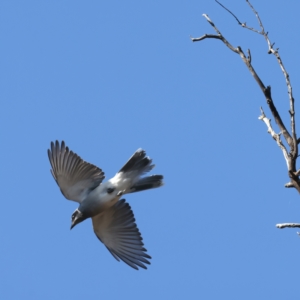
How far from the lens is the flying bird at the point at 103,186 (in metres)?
9.41

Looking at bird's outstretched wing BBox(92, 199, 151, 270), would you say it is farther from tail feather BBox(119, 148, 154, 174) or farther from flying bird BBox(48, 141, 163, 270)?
tail feather BBox(119, 148, 154, 174)

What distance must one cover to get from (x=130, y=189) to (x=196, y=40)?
412 cm

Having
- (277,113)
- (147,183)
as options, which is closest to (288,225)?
(277,113)

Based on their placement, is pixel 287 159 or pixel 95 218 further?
pixel 95 218

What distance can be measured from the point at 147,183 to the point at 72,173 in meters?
1.08

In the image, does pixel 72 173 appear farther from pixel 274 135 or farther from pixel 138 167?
pixel 274 135

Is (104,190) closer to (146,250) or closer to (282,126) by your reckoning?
(146,250)

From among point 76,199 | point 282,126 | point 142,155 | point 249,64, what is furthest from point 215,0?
point 76,199

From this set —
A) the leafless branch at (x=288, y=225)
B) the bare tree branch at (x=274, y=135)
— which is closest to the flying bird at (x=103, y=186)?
the bare tree branch at (x=274, y=135)

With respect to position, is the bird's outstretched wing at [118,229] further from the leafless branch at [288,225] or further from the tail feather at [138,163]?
the leafless branch at [288,225]

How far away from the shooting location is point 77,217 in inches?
381

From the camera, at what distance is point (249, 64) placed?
5352mm

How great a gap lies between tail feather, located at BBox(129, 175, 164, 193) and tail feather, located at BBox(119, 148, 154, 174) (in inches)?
6.4

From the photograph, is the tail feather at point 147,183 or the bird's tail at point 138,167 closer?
the bird's tail at point 138,167
